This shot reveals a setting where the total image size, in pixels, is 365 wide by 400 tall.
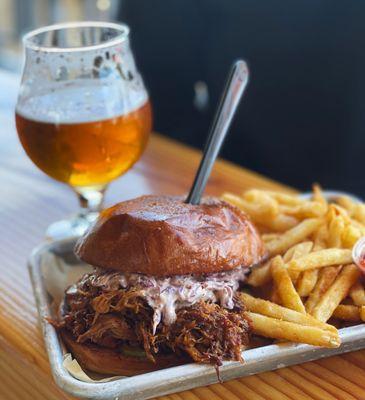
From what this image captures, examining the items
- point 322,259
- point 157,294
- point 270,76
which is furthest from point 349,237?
point 270,76

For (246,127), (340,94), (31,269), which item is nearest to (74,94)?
(31,269)

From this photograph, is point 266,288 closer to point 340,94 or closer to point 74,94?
point 74,94

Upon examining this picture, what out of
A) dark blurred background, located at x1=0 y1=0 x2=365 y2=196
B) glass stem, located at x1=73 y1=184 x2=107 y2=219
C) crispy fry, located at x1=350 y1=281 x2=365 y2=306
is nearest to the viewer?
crispy fry, located at x1=350 y1=281 x2=365 y2=306

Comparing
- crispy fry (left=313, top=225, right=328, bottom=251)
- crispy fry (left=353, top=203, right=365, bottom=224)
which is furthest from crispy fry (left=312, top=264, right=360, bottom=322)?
crispy fry (left=353, top=203, right=365, bottom=224)

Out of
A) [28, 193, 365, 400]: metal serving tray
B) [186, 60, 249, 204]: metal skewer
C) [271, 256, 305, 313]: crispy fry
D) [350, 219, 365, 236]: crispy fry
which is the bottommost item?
[28, 193, 365, 400]: metal serving tray

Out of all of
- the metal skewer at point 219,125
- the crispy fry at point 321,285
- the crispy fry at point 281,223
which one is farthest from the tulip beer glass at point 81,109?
the crispy fry at point 321,285

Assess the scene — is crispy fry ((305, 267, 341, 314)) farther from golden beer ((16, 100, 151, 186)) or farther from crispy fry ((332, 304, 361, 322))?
golden beer ((16, 100, 151, 186))

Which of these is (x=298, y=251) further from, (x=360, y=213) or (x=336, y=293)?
(x=360, y=213)
